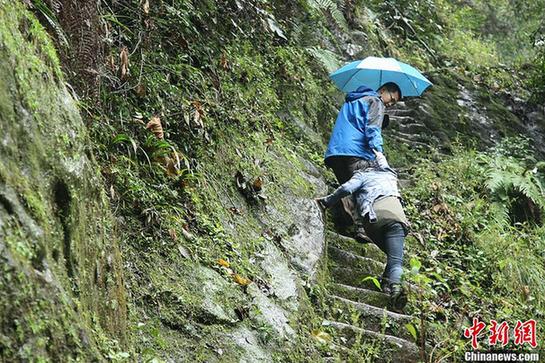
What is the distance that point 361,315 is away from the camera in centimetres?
568

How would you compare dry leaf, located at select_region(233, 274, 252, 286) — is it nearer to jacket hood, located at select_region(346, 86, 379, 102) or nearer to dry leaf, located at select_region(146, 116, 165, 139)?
dry leaf, located at select_region(146, 116, 165, 139)

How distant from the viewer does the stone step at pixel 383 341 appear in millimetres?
5250

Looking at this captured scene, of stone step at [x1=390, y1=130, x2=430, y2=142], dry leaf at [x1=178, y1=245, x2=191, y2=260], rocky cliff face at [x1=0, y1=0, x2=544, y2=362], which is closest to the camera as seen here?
rocky cliff face at [x1=0, y1=0, x2=544, y2=362]

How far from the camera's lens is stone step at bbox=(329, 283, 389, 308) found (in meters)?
5.89

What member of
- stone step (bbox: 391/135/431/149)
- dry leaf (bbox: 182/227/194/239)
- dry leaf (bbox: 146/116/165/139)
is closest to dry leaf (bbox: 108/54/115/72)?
dry leaf (bbox: 146/116/165/139)

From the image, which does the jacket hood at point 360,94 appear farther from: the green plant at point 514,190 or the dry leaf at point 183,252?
the dry leaf at point 183,252

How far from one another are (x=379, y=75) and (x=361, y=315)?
3.12 m

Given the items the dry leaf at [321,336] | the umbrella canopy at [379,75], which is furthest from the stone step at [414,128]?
the dry leaf at [321,336]

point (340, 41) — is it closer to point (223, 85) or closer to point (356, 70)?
point (356, 70)

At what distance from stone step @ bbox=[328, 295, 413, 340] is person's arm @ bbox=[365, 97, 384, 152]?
1561mm

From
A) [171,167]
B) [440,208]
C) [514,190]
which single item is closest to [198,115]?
[171,167]

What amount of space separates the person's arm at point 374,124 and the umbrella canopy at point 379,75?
3.21 ft

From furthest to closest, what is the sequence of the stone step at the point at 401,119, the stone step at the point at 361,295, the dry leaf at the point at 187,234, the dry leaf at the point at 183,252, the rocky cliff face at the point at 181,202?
the stone step at the point at 401,119
the stone step at the point at 361,295
the dry leaf at the point at 187,234
the dry leaf at the point at 183,252
the rocky cliff face at the point at 181,202

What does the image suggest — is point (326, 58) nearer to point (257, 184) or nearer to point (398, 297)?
point (257, 184)
